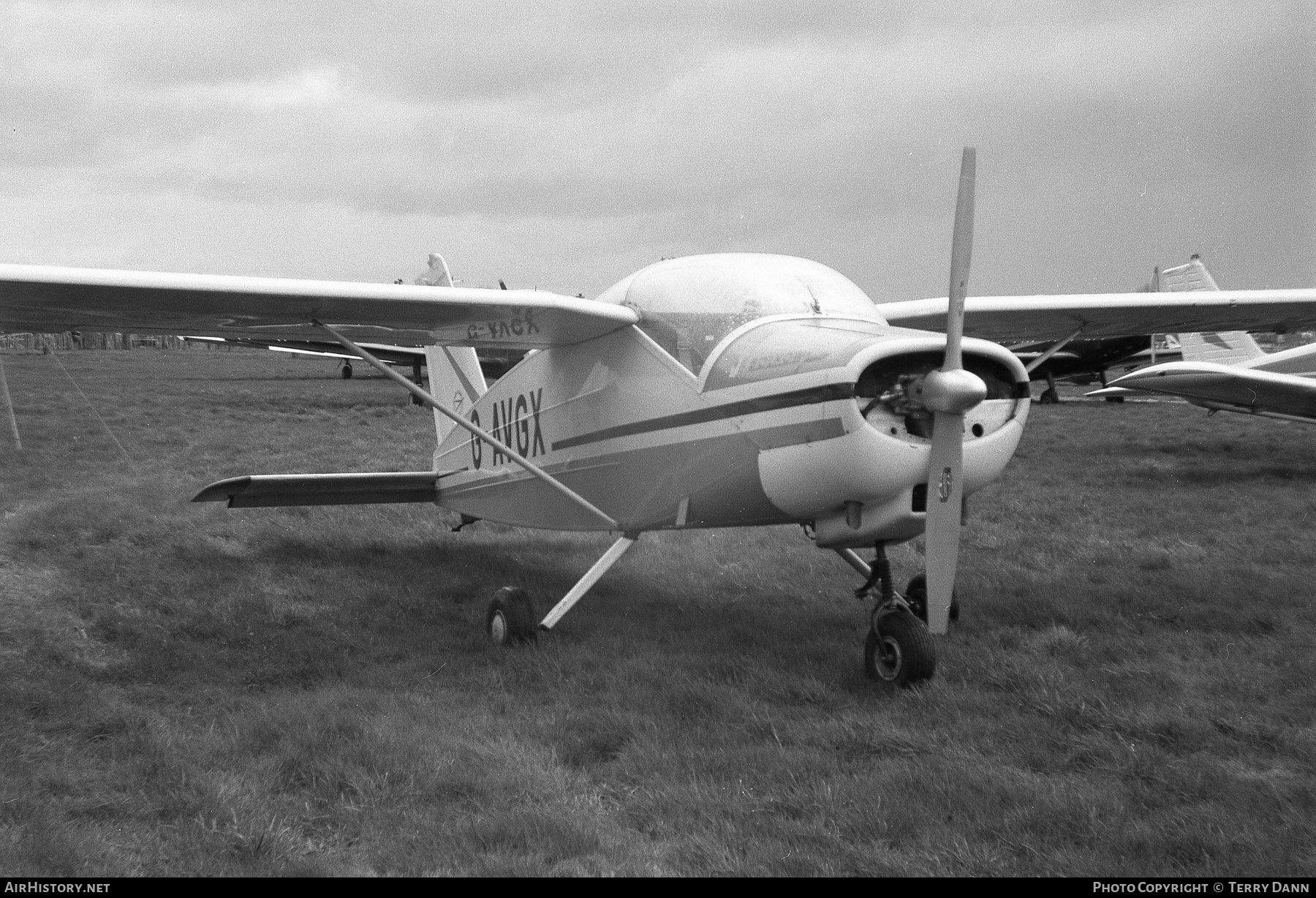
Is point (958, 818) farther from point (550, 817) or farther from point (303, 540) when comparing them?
point (303, 540)

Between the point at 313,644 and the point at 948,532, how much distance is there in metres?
3.87

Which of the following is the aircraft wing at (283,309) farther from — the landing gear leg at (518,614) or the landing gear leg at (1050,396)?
the landing gear leg at (1050,396)

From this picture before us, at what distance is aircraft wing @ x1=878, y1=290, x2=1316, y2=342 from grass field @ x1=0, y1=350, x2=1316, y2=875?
1875 mm

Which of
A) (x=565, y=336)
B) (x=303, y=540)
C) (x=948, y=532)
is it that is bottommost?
(x=303, y=540)

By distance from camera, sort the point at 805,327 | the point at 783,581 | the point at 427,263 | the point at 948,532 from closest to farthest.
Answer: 1. the point at 948,532
2. the point at 805,327
3. the point at 783,581
4. the point at 427,263

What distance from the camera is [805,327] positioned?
5.69 m

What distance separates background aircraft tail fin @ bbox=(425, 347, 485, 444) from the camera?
1021 cm

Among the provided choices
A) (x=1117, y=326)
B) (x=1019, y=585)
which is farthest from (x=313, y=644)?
(x=1117, y=326)

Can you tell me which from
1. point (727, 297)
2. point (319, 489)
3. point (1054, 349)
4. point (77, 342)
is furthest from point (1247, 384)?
point (77, 342)

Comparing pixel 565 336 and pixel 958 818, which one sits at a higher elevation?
pixel 565 336

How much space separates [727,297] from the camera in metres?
6.15

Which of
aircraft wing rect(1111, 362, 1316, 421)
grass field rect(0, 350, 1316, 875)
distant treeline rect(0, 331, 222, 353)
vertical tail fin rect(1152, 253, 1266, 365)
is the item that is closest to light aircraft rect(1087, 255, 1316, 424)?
aircraft wing rect(1111, 362, 1316, 421)

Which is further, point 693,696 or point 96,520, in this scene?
point 96,520

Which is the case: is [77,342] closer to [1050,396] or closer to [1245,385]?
[1245,385]
